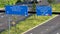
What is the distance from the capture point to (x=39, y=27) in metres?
53.3

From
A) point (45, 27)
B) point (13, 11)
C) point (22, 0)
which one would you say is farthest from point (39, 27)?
point (22, 0)

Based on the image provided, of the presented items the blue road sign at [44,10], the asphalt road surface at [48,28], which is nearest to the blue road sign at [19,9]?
the blue road sign at [44,10]

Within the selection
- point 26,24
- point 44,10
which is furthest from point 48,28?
point 44,10

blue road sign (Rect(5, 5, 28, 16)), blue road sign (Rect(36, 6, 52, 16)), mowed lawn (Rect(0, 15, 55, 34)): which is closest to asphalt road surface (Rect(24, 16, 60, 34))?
mowed lawn (Rect(0, 15, 55, 34))

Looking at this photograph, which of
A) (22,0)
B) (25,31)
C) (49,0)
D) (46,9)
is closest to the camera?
(46,9)

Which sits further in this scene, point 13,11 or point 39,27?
point 39,27

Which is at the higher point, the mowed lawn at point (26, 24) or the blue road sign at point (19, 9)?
the blue road sign at point (19, 9)

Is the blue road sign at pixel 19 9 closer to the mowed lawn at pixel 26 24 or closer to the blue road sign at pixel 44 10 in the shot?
the blue road sign at pixel 44 10

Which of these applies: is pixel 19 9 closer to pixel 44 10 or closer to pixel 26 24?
pixel 44 10

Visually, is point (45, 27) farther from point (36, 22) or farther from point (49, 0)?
point (49, 0)

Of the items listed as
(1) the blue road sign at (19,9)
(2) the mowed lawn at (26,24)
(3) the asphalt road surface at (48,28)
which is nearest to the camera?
(1) the blue road sign at (19,9)

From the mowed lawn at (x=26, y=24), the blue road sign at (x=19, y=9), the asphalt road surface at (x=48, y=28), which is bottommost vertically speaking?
the asphalt road surface at (x=48, y=28)

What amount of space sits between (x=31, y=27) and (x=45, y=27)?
343 cm

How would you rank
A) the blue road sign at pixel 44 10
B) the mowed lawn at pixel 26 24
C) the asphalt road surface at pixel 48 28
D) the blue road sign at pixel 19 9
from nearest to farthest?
the blue road sign at pixel 44 10 → the blue road sign at pixel 19 9 → the mowed lawn at pixel 26 24 → the asphalt road surface at pixel 48 28
